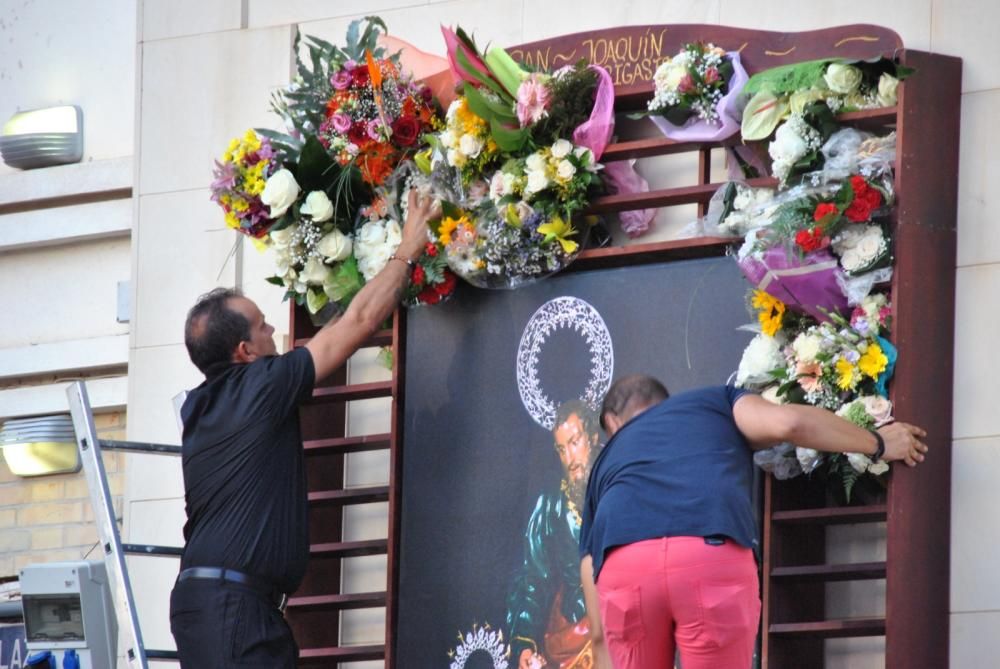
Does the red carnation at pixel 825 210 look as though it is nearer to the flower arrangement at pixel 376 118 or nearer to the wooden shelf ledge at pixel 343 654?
the flower arrangement at pixel 376 118

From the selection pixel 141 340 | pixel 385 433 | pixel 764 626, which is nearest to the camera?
pixel 764 626

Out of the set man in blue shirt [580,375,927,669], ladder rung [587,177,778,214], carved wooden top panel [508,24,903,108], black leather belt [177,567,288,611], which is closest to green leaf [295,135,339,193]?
carved wooden top panel [508,24,903,108]

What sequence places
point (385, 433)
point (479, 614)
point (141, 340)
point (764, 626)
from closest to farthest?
1. point (764, 626)
2. point (479, 614)
3. point (385, 433)
4. point (141, 340)

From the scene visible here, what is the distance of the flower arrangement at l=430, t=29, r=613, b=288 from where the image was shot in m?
6.01

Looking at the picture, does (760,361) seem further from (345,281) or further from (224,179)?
(224,179)

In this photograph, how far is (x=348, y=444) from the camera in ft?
21.4

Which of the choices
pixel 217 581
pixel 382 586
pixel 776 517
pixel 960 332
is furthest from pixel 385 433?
pixel 960 332

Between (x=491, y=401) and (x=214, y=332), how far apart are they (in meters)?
0.86

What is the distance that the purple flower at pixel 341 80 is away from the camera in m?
6.37

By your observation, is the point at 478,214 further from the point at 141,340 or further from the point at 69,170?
the point at 69,170

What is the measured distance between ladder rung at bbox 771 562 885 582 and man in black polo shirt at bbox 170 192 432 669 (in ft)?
Result: 4.35

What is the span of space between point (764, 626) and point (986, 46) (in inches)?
67.3

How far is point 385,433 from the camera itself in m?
6.55

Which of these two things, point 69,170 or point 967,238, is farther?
point 69,170
